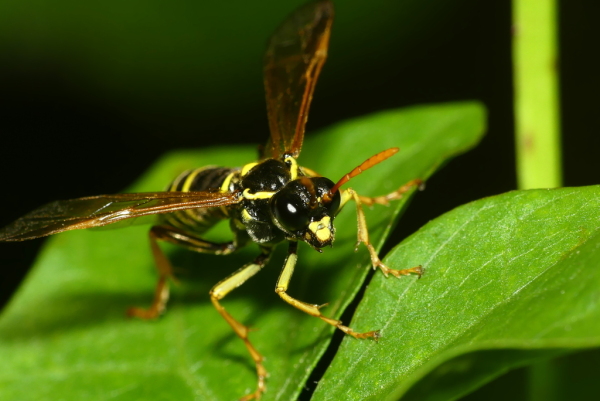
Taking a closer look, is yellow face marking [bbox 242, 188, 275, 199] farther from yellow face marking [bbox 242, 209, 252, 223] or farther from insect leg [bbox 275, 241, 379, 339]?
insect leg [bbox 275, 241, 379, 339]

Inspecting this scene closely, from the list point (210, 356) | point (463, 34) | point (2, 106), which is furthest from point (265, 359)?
point (2, 106)

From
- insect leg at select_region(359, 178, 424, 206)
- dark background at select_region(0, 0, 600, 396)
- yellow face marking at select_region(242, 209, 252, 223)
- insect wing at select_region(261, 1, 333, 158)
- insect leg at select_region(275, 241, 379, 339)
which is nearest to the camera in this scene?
insect leg at select_region(275, 241, 379, 339)

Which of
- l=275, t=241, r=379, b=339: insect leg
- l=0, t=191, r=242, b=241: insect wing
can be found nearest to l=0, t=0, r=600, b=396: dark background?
l=275, t=241, r=379, b=339: insect leg

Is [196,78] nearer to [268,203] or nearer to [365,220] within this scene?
[268,203]

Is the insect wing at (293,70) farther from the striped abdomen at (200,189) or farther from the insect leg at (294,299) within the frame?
the insect leg at (294,299)

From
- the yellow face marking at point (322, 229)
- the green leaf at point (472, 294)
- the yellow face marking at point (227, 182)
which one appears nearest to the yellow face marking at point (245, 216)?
the yellow face marking at point (227, 182)

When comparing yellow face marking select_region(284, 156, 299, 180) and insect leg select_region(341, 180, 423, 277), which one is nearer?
insect leg select_region(341, 180, 423, 277)

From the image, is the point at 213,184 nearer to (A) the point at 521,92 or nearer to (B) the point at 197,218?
(B) the point at 197,218
